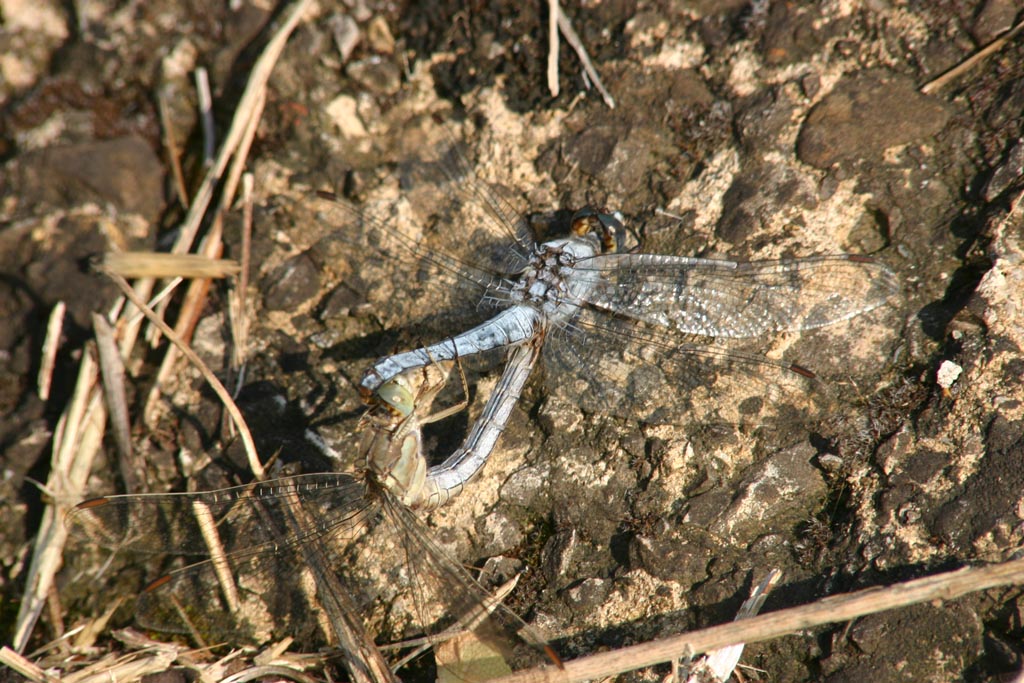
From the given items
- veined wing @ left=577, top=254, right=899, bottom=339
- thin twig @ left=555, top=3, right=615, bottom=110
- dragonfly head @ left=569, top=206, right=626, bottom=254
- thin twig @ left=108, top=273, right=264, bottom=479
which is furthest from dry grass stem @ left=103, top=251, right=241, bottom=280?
thin twig @ left=555, top=3, right=615, bottom=110

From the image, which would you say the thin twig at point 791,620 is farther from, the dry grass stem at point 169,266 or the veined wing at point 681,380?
the dry grass stem at point 169,266

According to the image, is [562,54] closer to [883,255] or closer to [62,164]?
[883,255]

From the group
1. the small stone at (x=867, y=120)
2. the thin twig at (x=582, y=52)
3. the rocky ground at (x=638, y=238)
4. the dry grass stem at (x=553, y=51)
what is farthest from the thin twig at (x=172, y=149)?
the small stone at (x=867, y=120)

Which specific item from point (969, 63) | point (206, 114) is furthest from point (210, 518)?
point (969, 63)

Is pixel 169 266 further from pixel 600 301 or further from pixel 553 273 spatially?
pixel 600 301

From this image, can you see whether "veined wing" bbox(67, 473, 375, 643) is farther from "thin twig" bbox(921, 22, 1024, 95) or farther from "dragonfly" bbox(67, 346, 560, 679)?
"thin twig" bbox(921, 22, 1024, 95)

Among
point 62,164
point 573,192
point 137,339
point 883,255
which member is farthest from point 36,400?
point 883,255
